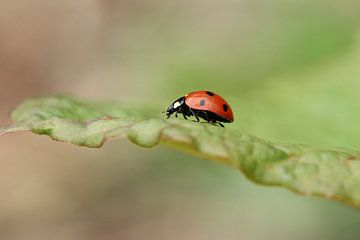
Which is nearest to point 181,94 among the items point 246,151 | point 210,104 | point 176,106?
point 176,106

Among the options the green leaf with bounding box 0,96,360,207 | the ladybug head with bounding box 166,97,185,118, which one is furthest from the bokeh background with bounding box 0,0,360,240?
the green leaf with bounding box 0,96,360,207

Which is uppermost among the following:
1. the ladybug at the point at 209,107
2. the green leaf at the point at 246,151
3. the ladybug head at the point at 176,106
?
the ladybug head at the point at 176,106

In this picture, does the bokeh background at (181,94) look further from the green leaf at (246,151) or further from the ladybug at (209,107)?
the green leaf at (246,151)

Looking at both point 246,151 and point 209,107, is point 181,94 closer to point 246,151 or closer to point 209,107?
point 209,107

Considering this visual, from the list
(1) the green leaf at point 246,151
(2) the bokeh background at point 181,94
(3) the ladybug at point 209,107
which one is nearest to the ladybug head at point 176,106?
(3) the ladybug at point 209,107

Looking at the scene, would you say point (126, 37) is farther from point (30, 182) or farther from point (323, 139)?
point (323, 139)

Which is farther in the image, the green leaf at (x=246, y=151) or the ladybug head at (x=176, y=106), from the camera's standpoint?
the ladybug head at (x=176, y=106)

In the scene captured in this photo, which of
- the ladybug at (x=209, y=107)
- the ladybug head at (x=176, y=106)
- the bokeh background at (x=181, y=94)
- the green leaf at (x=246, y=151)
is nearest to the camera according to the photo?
the green leaf at (x=246, y=151)
